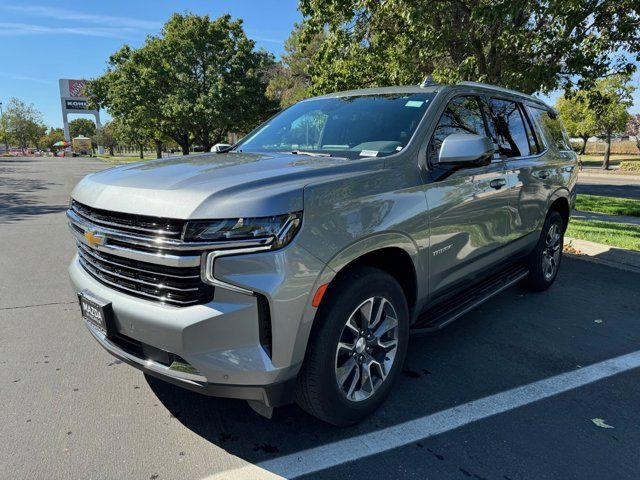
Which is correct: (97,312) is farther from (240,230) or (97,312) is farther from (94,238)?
(240,230)

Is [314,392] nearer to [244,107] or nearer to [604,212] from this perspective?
[604,212]

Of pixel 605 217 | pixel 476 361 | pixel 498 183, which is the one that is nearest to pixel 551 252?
pixel 498 183

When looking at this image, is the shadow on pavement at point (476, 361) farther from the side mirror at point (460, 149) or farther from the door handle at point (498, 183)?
the side mirror at point (460, 149)

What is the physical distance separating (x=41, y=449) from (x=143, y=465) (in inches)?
23.9

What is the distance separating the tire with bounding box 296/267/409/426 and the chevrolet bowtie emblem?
3.96 feet

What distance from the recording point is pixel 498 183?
3820 mm

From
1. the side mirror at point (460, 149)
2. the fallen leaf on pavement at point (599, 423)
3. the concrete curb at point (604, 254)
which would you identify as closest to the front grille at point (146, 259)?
the side mirror at point (460, 149)

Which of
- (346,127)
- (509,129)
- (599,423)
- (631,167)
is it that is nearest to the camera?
(599,423)

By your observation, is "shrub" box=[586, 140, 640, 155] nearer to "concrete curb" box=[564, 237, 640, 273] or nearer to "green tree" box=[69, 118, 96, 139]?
"concrete curb" box=[564, 237, 640, 273]

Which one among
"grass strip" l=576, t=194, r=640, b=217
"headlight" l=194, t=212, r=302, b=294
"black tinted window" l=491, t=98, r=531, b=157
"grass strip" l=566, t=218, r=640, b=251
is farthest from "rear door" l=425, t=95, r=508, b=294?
"grass strip" l=576, t=194, r=640, b=217

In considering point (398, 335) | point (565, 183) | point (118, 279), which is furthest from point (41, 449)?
point (565, 183)

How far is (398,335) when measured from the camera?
2922mm

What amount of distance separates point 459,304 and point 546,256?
86.8 inches

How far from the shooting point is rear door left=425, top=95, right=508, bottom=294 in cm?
314
